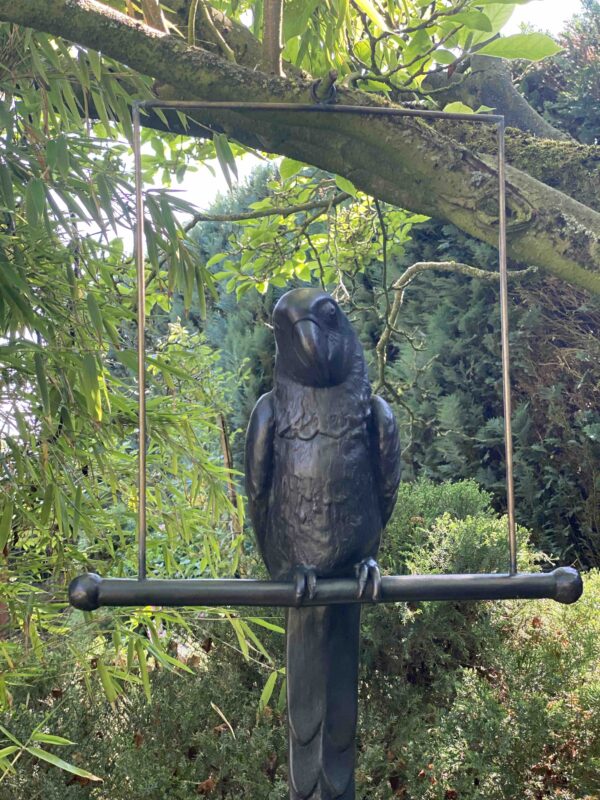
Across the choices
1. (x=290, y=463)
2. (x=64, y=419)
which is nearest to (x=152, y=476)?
(x=64, y=419)

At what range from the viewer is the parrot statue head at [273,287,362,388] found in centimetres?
80

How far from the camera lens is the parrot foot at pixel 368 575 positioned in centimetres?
75

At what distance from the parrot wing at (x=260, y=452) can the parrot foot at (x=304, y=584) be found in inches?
4.4

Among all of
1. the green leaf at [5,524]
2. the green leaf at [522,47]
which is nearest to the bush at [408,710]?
the green leaf at [5,524]

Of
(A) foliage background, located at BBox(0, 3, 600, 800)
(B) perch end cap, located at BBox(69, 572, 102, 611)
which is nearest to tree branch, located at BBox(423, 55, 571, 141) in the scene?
(A) foliage background, located at BBox(0, 3, 600, 800)

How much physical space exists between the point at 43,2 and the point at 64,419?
26.9 inches

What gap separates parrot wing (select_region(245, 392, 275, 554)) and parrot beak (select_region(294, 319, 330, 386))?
0.07 metres

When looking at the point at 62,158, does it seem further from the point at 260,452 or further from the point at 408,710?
the point at 408,710

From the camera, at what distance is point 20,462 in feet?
4.41

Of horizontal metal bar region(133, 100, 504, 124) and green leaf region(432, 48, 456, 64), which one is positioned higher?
green leaf region(432, 48, 456, 64)

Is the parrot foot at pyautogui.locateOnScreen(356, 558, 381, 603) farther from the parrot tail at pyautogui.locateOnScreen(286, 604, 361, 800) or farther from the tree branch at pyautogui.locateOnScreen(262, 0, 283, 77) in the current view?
the tree branch at pyautogui.locateOnScreen(262, 0, 283, 77)

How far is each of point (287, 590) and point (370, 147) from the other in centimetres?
80

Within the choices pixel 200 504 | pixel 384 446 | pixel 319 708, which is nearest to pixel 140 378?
pixel 384 446

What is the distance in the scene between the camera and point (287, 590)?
75cm
